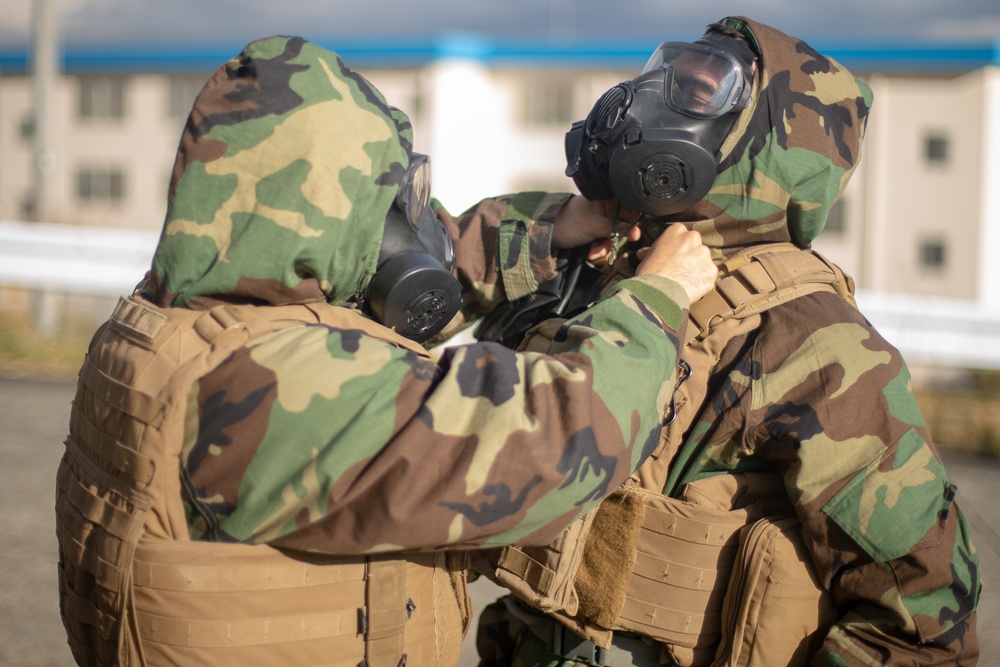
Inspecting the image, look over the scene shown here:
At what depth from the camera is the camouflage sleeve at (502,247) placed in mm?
2320

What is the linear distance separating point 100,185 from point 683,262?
21.7 meters

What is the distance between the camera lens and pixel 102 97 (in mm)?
20328

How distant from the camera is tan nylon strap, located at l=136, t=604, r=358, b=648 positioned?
159cm

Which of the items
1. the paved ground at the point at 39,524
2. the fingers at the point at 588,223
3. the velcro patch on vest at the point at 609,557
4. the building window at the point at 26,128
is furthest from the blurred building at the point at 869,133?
the velcro patch on vest at the point at 609,557

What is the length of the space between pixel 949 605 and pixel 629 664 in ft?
2.13

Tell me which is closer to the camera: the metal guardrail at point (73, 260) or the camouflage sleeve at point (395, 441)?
the camouflage sleeve at point (395, 441)

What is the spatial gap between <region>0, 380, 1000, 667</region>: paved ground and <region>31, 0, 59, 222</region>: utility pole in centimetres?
315

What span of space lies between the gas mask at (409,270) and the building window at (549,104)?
1283 centimetres

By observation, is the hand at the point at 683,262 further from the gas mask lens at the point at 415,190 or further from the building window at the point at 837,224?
the building window at the point at 837,224

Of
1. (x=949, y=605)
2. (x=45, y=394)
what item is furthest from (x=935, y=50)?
(x=949, y=605)

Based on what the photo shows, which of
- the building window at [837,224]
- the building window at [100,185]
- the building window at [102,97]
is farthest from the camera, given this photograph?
the building window at [100,185]

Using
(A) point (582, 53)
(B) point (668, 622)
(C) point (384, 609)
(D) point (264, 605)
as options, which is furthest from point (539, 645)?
(A) point (582, 53)

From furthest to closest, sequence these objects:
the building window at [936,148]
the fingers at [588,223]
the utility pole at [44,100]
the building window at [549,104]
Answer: the building window at [549,104], the building window at [936,148], the utility pole at [44,100], the fingers at [588,223]

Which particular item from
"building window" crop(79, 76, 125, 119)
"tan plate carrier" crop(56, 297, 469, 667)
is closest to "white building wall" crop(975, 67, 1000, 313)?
"tan plate carrier" crop(56, 297, 469, 667)
